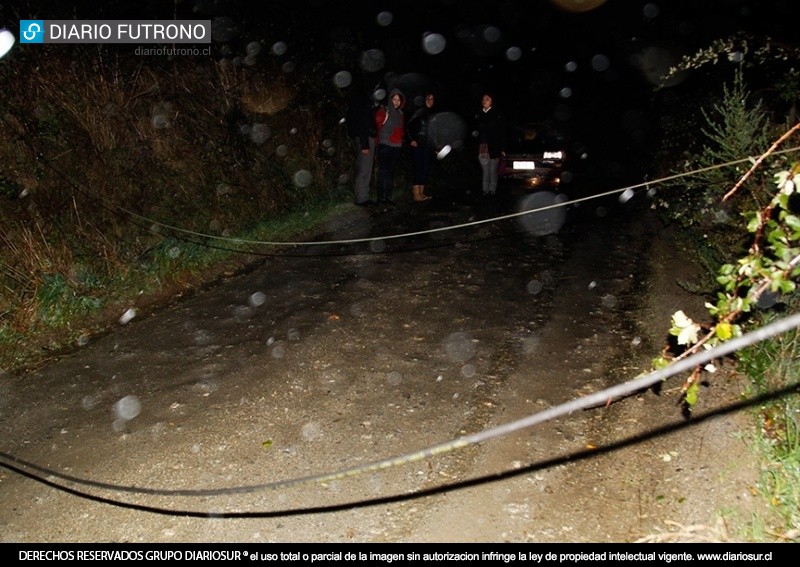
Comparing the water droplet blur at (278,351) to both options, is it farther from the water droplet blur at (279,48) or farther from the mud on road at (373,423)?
the water droplet blur at (279,48)

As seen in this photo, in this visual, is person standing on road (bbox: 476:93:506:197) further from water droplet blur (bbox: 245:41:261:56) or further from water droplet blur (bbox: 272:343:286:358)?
water droplet blur (bbox: 272:343:286:358)

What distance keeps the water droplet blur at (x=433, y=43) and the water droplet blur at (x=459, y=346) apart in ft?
49.8

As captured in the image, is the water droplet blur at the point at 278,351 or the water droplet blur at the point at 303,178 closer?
the water droplet blur at the point at 278,351

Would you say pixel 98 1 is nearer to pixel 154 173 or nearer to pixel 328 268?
pixel 154 173

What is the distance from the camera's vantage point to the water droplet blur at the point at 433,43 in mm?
18234

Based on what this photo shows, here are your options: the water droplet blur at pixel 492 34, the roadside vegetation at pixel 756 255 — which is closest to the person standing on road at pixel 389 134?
the roadside vegetation at pixel 756 255

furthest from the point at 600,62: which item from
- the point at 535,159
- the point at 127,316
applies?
the point at 127,316

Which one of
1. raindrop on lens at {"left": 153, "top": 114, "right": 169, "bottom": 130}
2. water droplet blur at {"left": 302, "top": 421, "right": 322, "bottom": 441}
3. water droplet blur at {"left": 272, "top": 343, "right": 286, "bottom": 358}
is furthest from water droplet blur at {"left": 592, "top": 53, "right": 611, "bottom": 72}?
water droplet blur at {"left": 302, "top": 421, "right": 322, "bottom": 441}

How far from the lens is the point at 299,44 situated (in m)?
12.7

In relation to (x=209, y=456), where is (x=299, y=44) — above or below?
above

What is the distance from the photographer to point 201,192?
8.94 m

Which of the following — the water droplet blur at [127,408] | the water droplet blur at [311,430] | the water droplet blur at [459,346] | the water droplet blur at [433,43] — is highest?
the water droplet blur at [433,43]
